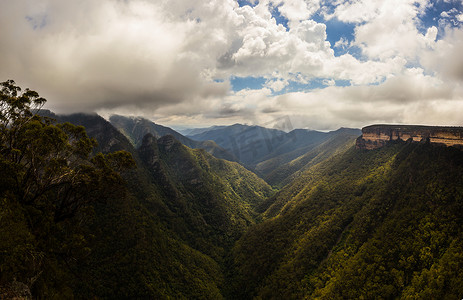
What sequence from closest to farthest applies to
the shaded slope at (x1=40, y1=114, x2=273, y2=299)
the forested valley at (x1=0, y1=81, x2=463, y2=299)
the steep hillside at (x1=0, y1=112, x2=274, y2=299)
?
the steep hillside at (x1=0, y1=112, x2=274, y2=299) → the forested valley at (x1=0, y1=81, x2=463, y2=299) → the shaded slope at (x1=40, y1=114, x2=273, y2=299)

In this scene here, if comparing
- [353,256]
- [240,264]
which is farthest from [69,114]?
[353,256]

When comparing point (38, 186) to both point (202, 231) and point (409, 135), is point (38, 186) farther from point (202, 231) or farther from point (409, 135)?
point (409, 135)

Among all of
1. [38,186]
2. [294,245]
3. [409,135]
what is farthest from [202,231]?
[409,135]

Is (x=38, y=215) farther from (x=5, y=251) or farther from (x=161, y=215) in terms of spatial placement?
(x=161, y=215)

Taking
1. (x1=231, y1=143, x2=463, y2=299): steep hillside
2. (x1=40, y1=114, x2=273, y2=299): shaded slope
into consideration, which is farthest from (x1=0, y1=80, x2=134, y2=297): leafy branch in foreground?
(x1=231, y1=143, x2=463, y2=299): steep hillside

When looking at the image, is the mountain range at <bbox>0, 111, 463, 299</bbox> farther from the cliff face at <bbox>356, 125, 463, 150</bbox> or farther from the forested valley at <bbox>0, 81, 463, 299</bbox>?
the cliff face at <bbox>356, 125, 463, 150</bbox>
